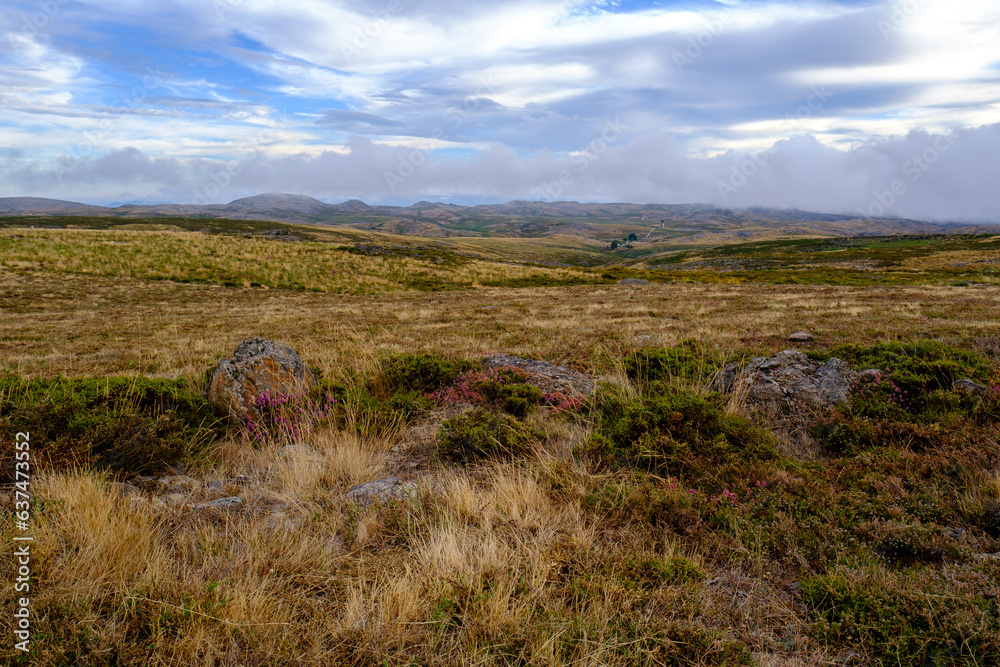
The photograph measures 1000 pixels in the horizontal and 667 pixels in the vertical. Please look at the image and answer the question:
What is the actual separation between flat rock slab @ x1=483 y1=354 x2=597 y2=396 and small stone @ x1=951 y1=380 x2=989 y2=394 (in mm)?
4336

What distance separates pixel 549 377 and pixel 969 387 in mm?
5184

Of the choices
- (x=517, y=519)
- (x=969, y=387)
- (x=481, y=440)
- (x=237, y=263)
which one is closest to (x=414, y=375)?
(x=481, y=440)

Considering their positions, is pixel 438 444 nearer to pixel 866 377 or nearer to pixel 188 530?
pixel 188 530

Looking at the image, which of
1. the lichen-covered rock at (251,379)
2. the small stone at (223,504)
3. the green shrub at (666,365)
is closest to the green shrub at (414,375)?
the lichen-covered rock at (251,379)

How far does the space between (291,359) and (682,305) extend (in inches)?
803

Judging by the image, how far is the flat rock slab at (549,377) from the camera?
23.3 feet

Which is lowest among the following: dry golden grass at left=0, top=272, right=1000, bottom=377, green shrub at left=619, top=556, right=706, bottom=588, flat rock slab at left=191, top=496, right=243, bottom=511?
dry golden grass at left=0, top=272, right=1000, bottom=377

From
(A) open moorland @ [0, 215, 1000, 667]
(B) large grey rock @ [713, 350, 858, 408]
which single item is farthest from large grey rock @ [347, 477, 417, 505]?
(B) large grey rock @ [713, 350, 858, 408]

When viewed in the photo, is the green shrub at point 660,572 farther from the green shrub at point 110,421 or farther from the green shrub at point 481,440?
the green shrub at point 110,421

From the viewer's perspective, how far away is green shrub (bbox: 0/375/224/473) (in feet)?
14.5

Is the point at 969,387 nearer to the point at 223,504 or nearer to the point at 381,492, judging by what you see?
the point at 381,492

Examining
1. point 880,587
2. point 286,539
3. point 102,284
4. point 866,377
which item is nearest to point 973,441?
A: point 866,377

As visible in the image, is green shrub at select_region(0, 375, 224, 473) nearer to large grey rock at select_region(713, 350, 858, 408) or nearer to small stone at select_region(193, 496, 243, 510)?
small stone at select_region(193, 496, 243, 510)

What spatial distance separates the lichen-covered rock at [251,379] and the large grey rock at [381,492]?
252 centimetres
